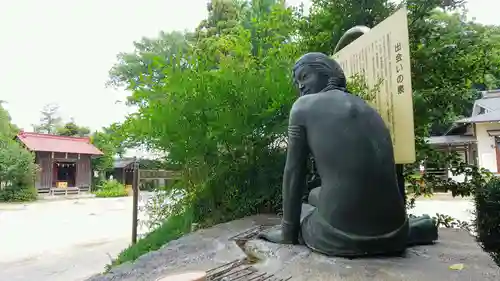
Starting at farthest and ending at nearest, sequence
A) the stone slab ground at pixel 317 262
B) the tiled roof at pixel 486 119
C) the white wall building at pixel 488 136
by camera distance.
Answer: the white wall building at pixel 488 136, the tiled roof at pixel 486 119, the stone slab ground at pixel 317 262

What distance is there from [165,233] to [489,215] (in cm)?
352

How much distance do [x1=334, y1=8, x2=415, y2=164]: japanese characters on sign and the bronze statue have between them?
23.4 inches

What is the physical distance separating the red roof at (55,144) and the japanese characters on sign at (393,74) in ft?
72.6

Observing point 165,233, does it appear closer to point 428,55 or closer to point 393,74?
point 393,74

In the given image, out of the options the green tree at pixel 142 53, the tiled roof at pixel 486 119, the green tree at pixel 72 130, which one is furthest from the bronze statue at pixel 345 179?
the green tree at pixel 72 130

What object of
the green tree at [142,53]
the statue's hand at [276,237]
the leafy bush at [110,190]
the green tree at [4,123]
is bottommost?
the leafy bush at [110,190]

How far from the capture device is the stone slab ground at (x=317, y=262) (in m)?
1.55

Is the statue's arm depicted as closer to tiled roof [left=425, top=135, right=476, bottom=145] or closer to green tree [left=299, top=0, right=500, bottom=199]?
green tree [left=299, top=0, right=500, bottom=199]

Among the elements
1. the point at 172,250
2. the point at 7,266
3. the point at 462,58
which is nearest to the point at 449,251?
the point at 172,250

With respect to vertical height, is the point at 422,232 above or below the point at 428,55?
below

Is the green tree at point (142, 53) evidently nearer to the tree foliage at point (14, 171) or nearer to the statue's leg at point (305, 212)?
the tree foliage at point (14, 171)

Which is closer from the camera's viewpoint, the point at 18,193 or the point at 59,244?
the point at 59,244

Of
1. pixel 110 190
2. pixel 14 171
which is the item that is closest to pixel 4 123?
pixel 14 171

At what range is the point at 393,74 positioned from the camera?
96.3 inches
